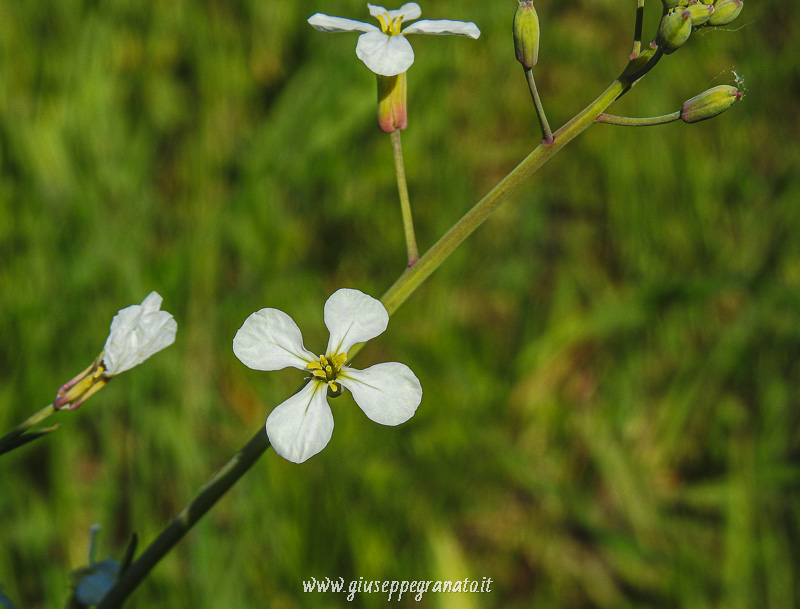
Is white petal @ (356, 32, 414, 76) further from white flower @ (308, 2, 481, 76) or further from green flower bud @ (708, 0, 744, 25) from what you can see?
green flower bud @ (708, 0, 744, 25)

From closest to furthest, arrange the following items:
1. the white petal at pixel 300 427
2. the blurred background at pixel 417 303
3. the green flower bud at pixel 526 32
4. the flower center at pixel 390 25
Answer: the white petal at pixel 300 427 → the green flower bud at pixel 526 32 → the flower center at pixel 390 25 → the blurred background at pixel 417 303

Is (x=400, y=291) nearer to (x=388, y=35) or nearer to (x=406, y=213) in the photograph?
(x=406, y=213)

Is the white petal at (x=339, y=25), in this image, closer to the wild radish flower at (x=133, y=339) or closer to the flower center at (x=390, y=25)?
the flower center at (x=390, y=25)

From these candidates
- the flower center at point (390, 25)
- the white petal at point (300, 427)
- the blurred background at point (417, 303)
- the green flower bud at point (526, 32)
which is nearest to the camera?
the white petal at point (300, 427)

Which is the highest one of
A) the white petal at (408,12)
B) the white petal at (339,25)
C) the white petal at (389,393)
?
the white petal at (408,12)

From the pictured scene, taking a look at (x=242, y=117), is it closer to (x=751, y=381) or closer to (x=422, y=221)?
(x=422, y=221)

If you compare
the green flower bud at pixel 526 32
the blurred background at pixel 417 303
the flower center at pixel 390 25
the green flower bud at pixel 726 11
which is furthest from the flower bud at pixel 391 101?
the blurred background at pixel 417 303

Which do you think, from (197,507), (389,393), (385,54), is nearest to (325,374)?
(389,393)

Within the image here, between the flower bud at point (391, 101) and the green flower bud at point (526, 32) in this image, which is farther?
the flower bud at point (391, 101)
